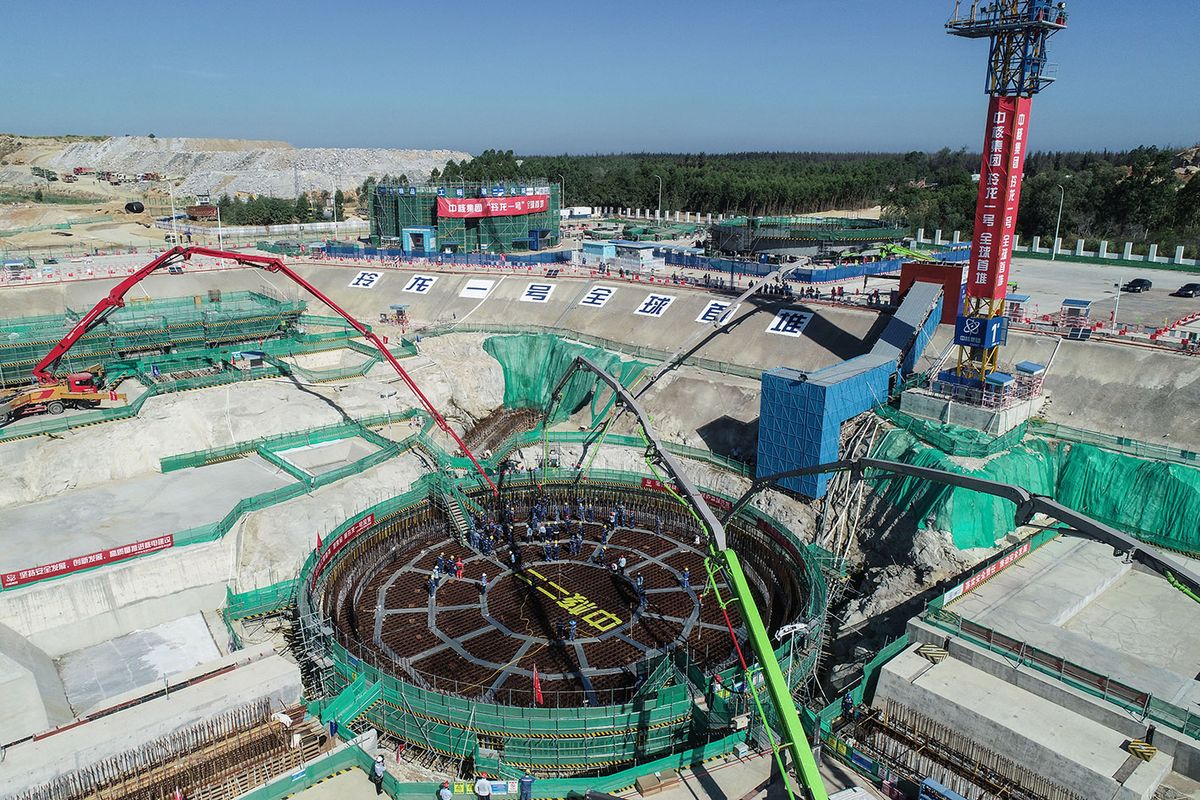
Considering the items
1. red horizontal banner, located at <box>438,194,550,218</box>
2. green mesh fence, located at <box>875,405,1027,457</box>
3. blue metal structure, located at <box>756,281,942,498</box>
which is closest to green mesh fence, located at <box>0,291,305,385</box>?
red horizontal banner, located at <box>438,194,550,218</box>

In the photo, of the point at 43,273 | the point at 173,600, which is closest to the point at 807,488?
the point at 173,600

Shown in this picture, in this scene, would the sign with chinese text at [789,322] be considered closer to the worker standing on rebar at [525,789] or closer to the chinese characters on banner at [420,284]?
the chinese characters on banner at [420,284]

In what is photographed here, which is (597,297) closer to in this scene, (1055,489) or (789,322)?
(789,322)

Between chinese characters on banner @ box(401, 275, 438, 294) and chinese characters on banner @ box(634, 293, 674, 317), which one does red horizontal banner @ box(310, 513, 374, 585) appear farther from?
chinese characters on banner @ box(401, 275, 438, 294)

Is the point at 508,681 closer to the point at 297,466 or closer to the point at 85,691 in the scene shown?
the point at 85,691

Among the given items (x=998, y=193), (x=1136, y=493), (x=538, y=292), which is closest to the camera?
(x=1136, y=493)

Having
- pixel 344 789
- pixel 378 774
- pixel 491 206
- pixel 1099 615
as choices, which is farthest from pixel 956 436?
pixel 491 206

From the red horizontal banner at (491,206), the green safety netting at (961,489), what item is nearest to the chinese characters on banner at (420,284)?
the red horizontal banner at (491,206)
